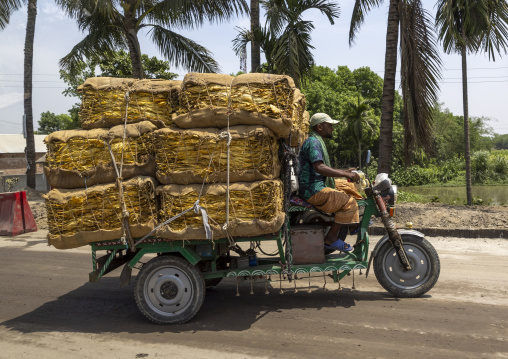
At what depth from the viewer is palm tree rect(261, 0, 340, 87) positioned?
14.3m

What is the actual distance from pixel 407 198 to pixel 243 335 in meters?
18.0

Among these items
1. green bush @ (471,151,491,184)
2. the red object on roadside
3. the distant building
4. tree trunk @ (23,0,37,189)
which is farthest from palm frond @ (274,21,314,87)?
the distant building

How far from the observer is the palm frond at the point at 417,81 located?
1131cm

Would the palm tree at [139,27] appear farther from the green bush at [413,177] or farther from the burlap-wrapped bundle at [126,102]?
the green bush at [413,177]

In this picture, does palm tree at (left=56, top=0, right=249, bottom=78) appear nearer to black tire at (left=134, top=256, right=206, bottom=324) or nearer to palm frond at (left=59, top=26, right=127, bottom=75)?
palm frond at (left=59, top=26, right=127, bottom=75)

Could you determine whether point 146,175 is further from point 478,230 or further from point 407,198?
point 407,198

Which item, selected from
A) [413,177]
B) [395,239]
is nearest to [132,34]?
[395,239]

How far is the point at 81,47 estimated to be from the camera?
16.4 metres

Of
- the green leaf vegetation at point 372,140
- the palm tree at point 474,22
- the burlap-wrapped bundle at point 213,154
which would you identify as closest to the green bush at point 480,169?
the green leaf vegetation at point 372,140

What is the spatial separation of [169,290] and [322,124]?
2.74 meters

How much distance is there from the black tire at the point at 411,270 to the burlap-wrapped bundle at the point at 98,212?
283cm

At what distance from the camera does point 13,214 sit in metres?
12.1

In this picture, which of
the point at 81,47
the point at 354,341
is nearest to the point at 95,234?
the point at 354,341

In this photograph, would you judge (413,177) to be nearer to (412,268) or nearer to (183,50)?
(183,50)
